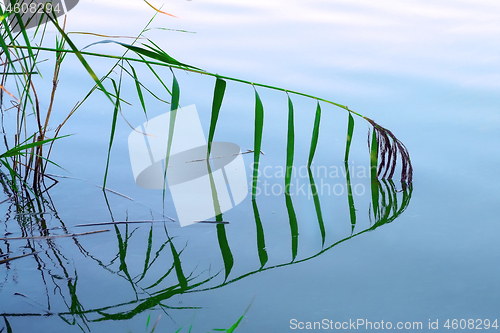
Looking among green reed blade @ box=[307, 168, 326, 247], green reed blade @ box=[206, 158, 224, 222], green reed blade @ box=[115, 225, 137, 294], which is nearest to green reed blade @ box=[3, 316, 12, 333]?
green reed blade @ box=[115, 225, 137, 294]

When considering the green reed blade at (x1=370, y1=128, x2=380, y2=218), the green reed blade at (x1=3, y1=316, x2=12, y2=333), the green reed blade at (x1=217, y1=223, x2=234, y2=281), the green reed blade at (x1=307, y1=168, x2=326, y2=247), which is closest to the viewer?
the green reed blade at (x1=3, y1=316, x2=12, y2=333)

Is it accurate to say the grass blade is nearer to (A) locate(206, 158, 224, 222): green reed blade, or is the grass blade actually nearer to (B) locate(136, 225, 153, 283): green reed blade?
(A) locate(206, 158, 224, 222): green reed blade

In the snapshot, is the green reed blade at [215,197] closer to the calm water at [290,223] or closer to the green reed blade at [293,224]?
the calm water at [290,223]

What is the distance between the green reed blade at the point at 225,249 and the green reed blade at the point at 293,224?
0.15 metres

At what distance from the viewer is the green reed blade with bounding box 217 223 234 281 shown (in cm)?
115

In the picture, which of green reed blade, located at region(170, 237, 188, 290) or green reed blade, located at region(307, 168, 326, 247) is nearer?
green reed blade, located at region(170, 237, 188, 290)

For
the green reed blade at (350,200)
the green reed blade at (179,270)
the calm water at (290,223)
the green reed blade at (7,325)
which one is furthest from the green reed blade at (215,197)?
the green reed blade at (7,325)

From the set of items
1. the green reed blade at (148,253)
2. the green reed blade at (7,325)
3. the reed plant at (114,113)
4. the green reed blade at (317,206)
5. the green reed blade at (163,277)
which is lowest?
the green reed blade at (7,325)

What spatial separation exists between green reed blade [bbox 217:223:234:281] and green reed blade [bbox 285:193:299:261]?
0.15m

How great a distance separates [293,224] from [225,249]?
0.22 meters

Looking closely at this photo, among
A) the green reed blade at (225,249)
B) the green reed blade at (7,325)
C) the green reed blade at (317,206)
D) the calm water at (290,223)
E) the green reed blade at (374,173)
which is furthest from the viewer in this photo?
the green reed blade at (374,173)

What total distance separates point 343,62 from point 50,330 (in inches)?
80.5

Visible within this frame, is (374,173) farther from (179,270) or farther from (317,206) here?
(179,270)

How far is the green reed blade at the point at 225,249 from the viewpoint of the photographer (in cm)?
115
